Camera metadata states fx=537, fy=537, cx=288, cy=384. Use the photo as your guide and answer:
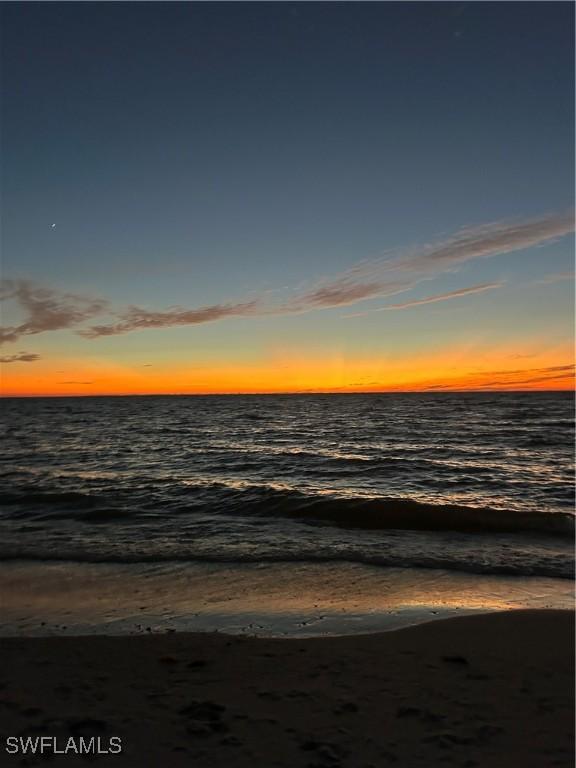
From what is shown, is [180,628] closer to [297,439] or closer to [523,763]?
[523,763]

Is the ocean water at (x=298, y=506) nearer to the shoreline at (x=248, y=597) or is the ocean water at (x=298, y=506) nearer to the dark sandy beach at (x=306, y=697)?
the shoreline at (x=248, y=597)

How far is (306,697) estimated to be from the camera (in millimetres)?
5613

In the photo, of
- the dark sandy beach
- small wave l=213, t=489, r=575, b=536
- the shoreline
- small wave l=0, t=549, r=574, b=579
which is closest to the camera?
the dark sandy beach

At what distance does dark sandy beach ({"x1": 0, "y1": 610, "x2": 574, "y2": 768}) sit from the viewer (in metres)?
4.65

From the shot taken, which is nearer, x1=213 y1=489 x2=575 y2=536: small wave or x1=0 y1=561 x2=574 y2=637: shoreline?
x1=0 y1=561 x2=574 y2=637: shoreline

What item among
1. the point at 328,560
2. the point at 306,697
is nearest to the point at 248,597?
the point at 328,560

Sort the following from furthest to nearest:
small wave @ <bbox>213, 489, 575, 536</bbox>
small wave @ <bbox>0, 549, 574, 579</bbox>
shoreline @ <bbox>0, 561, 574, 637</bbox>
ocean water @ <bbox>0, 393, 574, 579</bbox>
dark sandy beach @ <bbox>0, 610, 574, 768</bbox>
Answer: small wave @ <bbox>213, 489, 575, 536</bbox> → ocean water @ <bbox>0, 393, 574, 579</bbox> → small wave @ <bbox>0, 549, 574, 579</bbox> → shoreline @ <bbox>0, 561, 574, 637</bbox> → dark sandy beach @ <bbox>0, 610, 574, 768</bbox>

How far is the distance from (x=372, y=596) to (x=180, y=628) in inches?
132

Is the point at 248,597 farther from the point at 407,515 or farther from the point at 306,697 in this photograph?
the point at 407,515

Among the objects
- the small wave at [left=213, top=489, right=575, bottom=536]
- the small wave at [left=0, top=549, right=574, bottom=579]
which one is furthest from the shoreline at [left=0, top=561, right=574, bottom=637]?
the small wave at [left=213, top=489, right=575, bottom=536]

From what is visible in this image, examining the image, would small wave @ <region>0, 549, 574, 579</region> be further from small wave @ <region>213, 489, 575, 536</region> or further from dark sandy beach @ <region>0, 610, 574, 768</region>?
dark sandy beach @ <region>0, 610, 574, 768</region>

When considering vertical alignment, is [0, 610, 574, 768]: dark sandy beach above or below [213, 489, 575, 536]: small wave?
above

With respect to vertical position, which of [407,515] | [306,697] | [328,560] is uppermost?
[306,697]

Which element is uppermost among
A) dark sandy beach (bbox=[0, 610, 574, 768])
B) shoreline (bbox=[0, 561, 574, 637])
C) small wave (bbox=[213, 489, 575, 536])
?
dark sandy beach (bbox=[0, 610, 574, 768])
